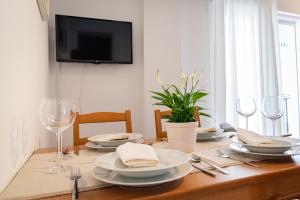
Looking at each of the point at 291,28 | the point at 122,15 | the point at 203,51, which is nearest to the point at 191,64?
the point at 203,51

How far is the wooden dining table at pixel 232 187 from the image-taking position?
0.55m

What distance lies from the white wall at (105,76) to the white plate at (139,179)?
204 cm

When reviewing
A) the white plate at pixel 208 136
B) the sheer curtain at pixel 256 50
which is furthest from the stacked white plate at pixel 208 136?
the sheer curtain at pixel 256 50

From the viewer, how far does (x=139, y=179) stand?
58 cm

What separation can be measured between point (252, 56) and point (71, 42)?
247 centimetres

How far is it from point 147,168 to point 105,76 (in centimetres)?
228

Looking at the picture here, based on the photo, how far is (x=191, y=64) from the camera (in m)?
3.14

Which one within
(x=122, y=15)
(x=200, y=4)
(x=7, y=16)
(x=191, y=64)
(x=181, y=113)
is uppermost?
(x=200, y=4)

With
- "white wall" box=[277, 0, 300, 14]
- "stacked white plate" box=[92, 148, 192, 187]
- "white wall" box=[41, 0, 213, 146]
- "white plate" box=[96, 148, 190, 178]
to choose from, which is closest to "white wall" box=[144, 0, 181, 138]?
"white wall" box=[41, 0, 213, 146]

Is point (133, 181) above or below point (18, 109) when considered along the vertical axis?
below

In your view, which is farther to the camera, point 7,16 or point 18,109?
point 18,109

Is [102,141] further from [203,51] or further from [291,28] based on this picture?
[291,28]

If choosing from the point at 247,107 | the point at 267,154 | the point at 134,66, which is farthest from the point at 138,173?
the point at 134,66

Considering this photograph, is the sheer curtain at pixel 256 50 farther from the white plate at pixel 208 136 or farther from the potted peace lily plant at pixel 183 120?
the potted peace lily plant at pixel 183 120
